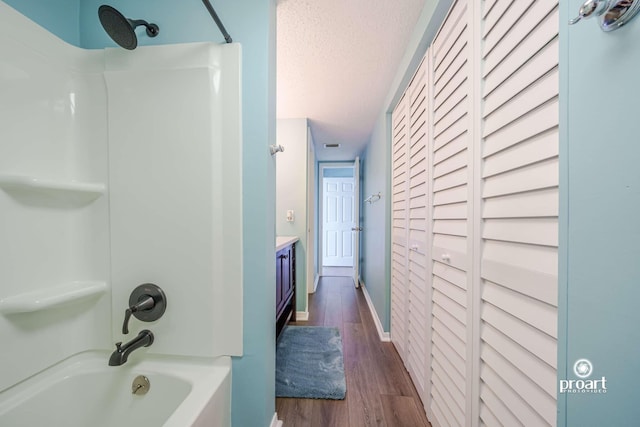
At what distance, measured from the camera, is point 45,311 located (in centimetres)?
82

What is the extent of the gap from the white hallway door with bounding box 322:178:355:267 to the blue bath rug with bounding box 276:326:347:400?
2.73 metres

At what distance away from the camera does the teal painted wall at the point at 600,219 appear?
0.37 meters

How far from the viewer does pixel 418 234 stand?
1366 millimetres

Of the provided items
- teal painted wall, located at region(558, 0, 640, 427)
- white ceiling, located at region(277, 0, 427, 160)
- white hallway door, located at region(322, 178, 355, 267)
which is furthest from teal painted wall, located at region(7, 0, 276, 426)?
white hallway door, located at region(322, 178, 355, 267)

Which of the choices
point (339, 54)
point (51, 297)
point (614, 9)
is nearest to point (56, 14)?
point (51, 297)

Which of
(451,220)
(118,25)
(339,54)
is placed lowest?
(451,220)

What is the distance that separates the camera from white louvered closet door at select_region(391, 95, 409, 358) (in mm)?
1606

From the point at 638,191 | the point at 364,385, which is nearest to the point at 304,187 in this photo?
the point at 364,385

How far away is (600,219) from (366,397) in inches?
58.9

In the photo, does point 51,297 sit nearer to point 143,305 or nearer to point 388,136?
point 143,305

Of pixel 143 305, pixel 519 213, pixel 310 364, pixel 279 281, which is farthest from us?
pixel 279 281

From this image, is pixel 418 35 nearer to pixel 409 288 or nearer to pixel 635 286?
pixel 635 286

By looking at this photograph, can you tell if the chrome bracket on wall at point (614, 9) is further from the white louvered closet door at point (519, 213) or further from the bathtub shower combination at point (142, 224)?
the bathtub shower combination at point (142, 224)

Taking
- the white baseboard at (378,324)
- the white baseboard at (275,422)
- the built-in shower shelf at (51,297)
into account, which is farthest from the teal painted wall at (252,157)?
the white baseboard at (378,324)
